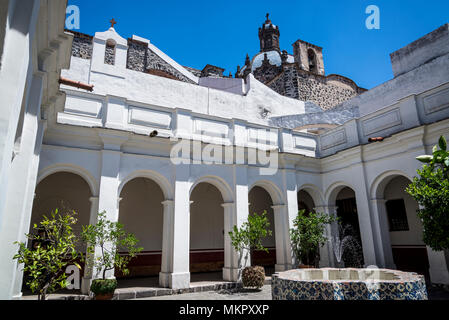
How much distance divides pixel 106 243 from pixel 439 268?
1016 centimetres

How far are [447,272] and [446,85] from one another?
590 cm

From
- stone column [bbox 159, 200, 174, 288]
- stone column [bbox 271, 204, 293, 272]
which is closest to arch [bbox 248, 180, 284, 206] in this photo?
stone column [bbox 271, 204, 293, 272]

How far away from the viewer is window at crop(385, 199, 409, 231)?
13125 mm

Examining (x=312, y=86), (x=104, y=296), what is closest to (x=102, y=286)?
(x=104, y=296)

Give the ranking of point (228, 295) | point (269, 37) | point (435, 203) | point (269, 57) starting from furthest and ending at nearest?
point (269, 37)
point (269, 57)
point (228, 295)
point (435, 203)

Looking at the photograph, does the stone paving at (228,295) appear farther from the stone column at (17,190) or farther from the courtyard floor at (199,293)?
the stone column at (17,190)

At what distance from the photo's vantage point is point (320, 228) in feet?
38.6

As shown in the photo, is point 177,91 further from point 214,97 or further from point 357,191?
point 357,191

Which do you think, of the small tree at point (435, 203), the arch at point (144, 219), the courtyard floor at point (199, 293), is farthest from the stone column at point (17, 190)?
the small tree at point (435, 203)

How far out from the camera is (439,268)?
29.7 ft

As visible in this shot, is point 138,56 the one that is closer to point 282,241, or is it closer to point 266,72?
point 282,241

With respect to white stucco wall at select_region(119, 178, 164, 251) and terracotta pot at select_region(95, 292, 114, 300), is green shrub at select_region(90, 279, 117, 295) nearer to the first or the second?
terracotta pot at select_region(95, 292, 114, 300)

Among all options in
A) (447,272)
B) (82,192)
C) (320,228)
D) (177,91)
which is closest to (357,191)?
(320,228)

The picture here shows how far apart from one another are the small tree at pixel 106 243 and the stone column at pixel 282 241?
6134 mm
